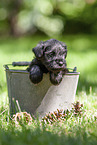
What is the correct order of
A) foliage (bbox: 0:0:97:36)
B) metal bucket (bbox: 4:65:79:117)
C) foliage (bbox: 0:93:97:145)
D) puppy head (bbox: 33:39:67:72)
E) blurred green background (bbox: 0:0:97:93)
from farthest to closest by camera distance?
foliage (bbox: 0:0:97:36) < blurred green background (bbox: 0:0:97:93) < metal bucket (bbox: 4:65:79:117) < puppy head (bbox: 33:39:67:72) < foliage (bbox: 0:93:97:145)

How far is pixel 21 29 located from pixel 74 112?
36.0ft

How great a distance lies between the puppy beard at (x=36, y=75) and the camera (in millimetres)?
1684

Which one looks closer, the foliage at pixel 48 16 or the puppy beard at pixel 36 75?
the puppy beard at pixel 36 75

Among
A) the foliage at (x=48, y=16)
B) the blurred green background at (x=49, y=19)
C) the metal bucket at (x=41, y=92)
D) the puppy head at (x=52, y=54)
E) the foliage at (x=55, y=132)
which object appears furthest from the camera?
the foliage at (x=48, y=16)

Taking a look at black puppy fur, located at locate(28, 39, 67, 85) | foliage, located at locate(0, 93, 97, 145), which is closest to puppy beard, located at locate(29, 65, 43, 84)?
A: black puppy fur, located at locate(28, 39, 67, 85)

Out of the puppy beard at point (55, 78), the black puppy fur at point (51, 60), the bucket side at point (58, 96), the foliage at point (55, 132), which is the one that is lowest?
the foliage at point (55, 132)

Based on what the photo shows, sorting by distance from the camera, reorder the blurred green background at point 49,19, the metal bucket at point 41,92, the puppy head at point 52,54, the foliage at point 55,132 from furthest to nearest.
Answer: the blurred green background at point 49,19 → the metal bucket at point 41,92 → the puppy head at point 52,54 → the foliage at point 55,132

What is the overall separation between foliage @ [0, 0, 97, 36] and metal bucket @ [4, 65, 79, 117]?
9.26 meters

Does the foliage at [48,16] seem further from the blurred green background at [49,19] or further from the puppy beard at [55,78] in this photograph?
the puppy beard at [55,78]

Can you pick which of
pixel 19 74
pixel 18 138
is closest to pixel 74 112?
pixel 19 74

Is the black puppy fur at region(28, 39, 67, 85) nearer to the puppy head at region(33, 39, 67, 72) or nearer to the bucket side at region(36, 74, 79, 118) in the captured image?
the puppy head at region(33, 39, 67, 72)

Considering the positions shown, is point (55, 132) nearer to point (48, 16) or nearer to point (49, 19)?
point (49, 19)

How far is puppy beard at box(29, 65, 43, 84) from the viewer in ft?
5.52

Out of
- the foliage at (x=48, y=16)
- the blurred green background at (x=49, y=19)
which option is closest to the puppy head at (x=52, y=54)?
the blurred green background at (x=49, y=19)
